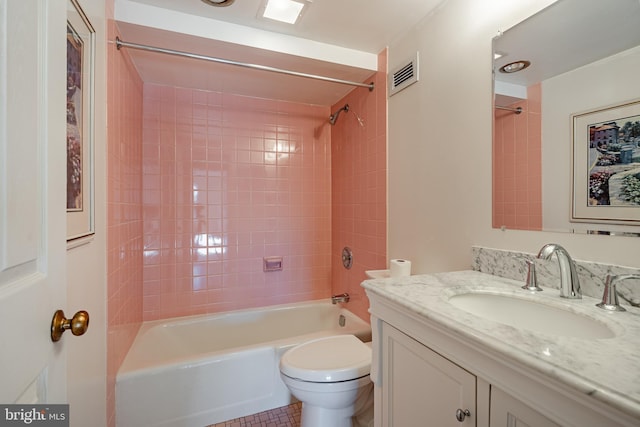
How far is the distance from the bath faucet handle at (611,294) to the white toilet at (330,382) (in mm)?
926

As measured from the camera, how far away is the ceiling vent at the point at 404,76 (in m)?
1.54

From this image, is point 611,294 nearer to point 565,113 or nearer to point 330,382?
point 565,113

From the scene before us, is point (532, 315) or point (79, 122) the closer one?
point (532, 315)

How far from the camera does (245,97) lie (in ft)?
7.54

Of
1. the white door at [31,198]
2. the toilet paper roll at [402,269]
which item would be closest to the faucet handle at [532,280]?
the toilet paper roll at [402,269]

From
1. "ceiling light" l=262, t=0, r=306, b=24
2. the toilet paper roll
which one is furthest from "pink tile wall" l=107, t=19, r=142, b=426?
the toilet paper roll

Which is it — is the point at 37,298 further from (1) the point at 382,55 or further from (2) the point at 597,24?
(1) the point at 382,55

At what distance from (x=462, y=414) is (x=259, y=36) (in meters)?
1.88

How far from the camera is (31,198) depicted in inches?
19.3

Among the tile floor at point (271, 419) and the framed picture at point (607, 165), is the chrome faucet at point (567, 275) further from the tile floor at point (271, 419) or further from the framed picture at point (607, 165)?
the tile floor at point (271, 419)

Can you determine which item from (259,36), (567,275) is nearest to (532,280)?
(567,275)

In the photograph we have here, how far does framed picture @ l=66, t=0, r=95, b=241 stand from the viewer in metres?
0.91

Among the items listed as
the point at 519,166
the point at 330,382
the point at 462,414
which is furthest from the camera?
the point at 330,382

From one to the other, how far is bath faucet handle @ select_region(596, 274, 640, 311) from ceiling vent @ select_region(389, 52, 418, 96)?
123cm
